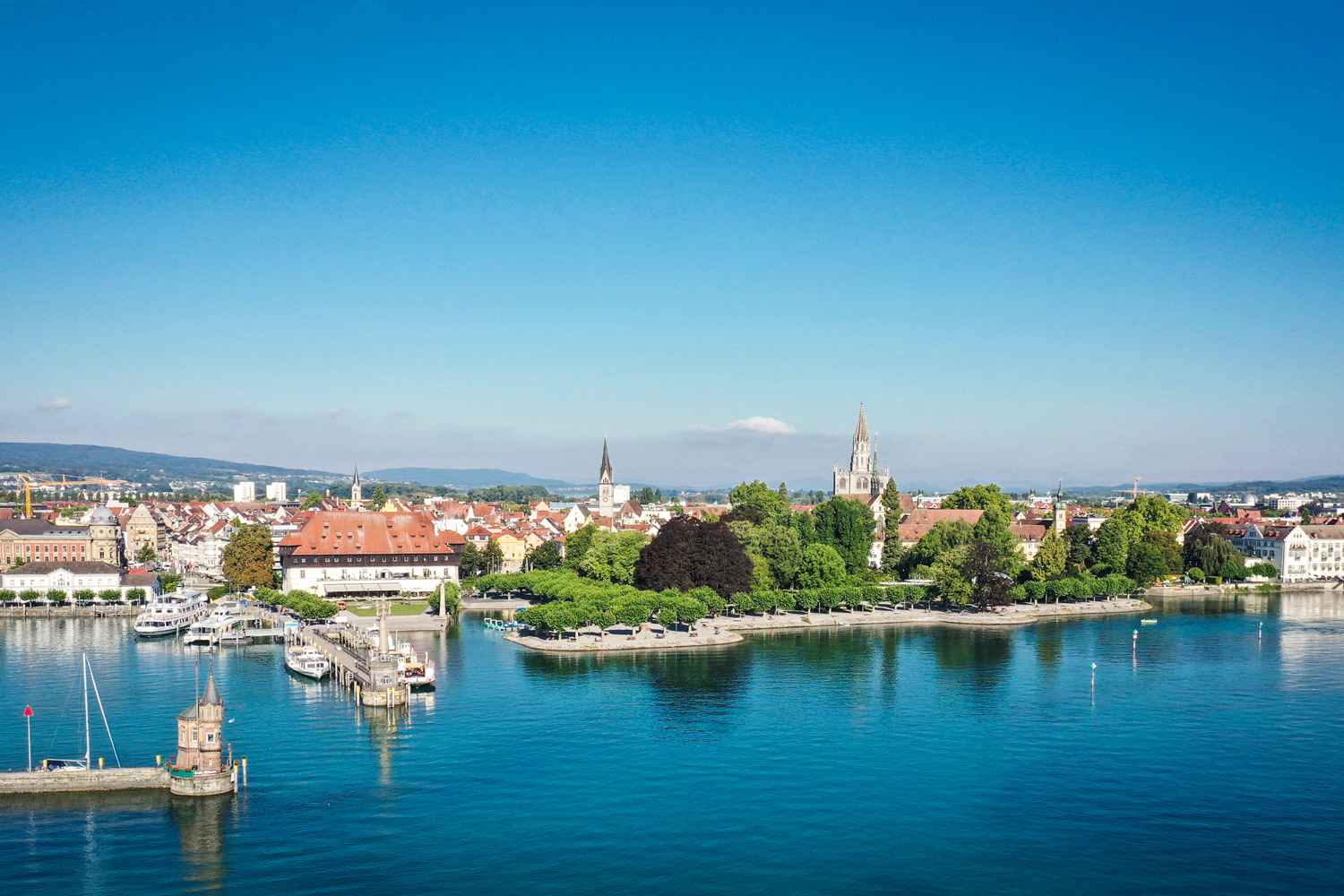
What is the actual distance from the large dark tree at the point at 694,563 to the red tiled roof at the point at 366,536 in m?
19.9

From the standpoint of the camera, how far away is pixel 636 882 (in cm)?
2670

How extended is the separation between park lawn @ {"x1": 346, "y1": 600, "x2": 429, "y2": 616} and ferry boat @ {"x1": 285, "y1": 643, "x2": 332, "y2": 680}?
1513cm

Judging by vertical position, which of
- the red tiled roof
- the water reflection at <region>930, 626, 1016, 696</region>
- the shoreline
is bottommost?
the water reflection at <region>930, 626, 1016, 696</region>

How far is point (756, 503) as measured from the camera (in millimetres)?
96062

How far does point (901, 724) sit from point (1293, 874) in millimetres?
16159

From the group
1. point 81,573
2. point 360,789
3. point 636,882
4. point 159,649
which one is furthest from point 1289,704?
point 81,573

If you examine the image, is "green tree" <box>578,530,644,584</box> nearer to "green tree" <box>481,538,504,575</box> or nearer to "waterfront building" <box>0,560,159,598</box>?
"green tree" <box>481,538,504,575</box>

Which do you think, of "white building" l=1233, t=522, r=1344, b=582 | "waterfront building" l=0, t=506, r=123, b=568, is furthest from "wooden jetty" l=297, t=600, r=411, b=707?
"white building" l=1233, t=522, r=1344, b=582

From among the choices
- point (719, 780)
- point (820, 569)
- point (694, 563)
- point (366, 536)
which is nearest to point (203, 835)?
point (719, 780)

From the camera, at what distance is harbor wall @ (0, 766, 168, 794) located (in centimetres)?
3272

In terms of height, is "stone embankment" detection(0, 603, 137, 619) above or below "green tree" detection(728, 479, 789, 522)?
below

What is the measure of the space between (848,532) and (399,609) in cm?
3543

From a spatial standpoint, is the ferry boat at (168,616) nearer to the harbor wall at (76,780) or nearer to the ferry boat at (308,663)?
the ferry boat at (308,663)

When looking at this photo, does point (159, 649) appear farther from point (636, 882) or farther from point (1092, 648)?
point (1092, 648)
